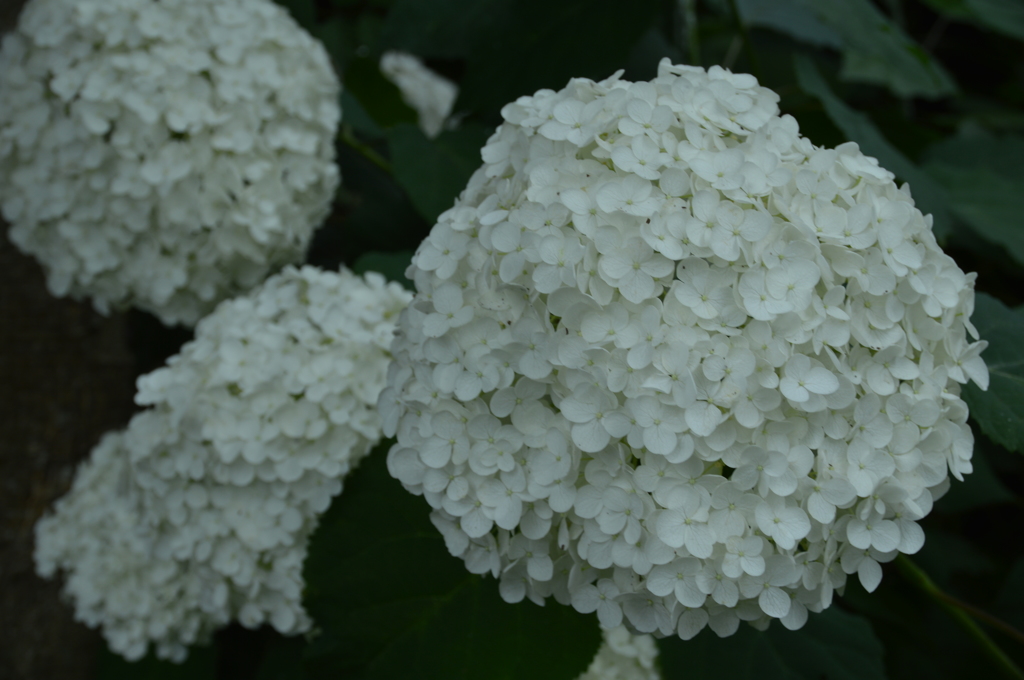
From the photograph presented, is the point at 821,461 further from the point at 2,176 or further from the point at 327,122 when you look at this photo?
the point at 2,176

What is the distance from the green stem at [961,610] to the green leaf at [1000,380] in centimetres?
26

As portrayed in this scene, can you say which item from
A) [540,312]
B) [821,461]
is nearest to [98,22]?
[540,312]

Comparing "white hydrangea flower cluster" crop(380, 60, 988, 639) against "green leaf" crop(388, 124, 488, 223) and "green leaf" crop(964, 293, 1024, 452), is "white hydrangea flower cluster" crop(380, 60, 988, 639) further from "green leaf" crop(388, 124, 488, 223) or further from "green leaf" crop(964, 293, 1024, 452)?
"green leaf" crop(388, 124, 488, 223)

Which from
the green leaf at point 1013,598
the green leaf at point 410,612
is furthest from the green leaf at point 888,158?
the green leaf at point 410,612

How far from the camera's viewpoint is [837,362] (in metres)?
0.84

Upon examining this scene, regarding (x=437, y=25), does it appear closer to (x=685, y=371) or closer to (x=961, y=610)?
(x=685, y=371)

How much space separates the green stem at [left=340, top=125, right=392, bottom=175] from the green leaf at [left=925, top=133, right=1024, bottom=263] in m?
1.34

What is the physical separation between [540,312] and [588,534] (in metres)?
0.24

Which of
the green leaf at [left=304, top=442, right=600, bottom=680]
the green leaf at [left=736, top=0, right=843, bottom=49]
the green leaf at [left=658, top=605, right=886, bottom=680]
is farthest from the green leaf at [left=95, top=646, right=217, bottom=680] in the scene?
the green leaf at [left=736, top=0, right=843, bottom=49]

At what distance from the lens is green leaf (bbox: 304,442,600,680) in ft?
3.67

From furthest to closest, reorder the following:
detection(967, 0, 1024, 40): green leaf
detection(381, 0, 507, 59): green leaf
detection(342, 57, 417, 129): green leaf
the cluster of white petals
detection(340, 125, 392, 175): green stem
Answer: detection(342, 57, 417, 129): green leaf < detection(967, 0, 1024, 40): green leaf < detection(381, 0, 507, 59): green leaf < detection(340, 125, 392, 175): green stem < the cluster of white petals

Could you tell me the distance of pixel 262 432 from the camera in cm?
130

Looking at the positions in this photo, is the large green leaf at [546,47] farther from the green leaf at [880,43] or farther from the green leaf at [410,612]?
the green leaf at [410,612]

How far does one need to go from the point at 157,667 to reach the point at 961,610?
1.72 m
